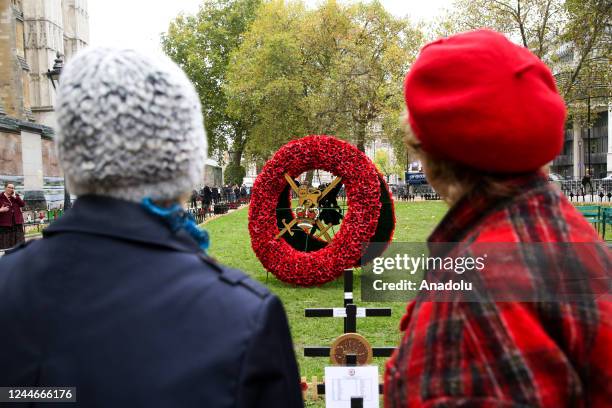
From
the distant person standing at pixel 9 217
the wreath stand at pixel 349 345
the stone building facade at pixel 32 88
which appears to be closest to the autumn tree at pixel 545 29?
the stone building facade at pixel 32 88

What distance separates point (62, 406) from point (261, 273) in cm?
1211

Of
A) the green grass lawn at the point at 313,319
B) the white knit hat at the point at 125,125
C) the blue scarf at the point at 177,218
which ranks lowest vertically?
the green grass lawn at the point at 313,319

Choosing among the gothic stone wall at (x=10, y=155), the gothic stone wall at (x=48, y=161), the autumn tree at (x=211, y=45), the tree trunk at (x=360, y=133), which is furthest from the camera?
the autumn tree at (x=211, y=45)

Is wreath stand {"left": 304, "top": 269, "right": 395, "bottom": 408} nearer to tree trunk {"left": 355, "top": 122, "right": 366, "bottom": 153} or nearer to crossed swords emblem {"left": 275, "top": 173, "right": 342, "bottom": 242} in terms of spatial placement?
crossed swords emblem {"left": 275, "top": 173, "right": 342, "bottom": 242}

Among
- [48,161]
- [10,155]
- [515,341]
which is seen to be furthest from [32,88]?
[515,341]

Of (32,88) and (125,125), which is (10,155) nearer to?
(32,88)

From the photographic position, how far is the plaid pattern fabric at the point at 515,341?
1353 mm

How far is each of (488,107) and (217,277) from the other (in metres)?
0.75

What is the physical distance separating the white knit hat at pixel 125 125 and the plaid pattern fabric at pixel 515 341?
0.71 metres

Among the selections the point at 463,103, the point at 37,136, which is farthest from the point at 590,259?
the point at 37,136

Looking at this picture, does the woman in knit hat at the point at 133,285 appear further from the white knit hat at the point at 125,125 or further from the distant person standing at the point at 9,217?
the distant person standing at the point at 9,217

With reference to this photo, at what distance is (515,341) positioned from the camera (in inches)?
53.2

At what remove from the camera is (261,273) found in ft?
43.9

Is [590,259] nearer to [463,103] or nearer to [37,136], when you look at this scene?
[463,103]
